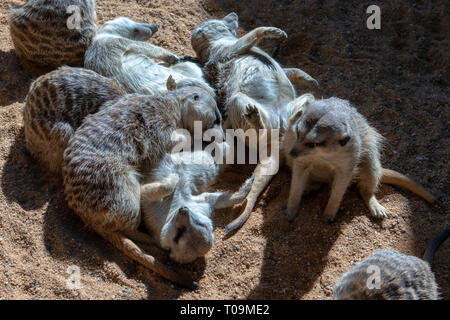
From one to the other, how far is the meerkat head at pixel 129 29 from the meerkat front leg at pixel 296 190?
1940 mm

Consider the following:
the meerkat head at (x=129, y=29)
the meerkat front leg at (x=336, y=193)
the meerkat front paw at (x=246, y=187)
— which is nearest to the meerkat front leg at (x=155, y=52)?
the meerkat head at (x=129, y=29)

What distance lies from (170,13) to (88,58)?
1.30 m

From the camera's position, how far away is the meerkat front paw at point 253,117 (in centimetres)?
336

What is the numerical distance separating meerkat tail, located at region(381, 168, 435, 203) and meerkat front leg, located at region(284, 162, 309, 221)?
2.00 ft

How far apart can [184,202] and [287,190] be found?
77cm

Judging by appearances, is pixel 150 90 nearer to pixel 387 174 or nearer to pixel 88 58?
pixel 88 58

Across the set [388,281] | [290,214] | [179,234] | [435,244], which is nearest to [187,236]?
[179,234]

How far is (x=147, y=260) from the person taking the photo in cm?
267

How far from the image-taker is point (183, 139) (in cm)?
332

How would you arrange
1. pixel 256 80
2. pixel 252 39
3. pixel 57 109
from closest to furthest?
pixel 57 109 < pixel 256 80 < pixel 252 39

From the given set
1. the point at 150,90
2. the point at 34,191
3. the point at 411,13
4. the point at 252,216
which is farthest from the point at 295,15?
the point at 34,191

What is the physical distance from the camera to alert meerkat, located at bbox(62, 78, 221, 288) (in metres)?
2.74

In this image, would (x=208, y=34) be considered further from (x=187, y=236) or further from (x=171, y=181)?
(x=187, y=236)

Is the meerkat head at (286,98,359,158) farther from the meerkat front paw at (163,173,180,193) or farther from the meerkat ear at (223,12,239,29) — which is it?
the meerkat ear at (223,12,239,29)
